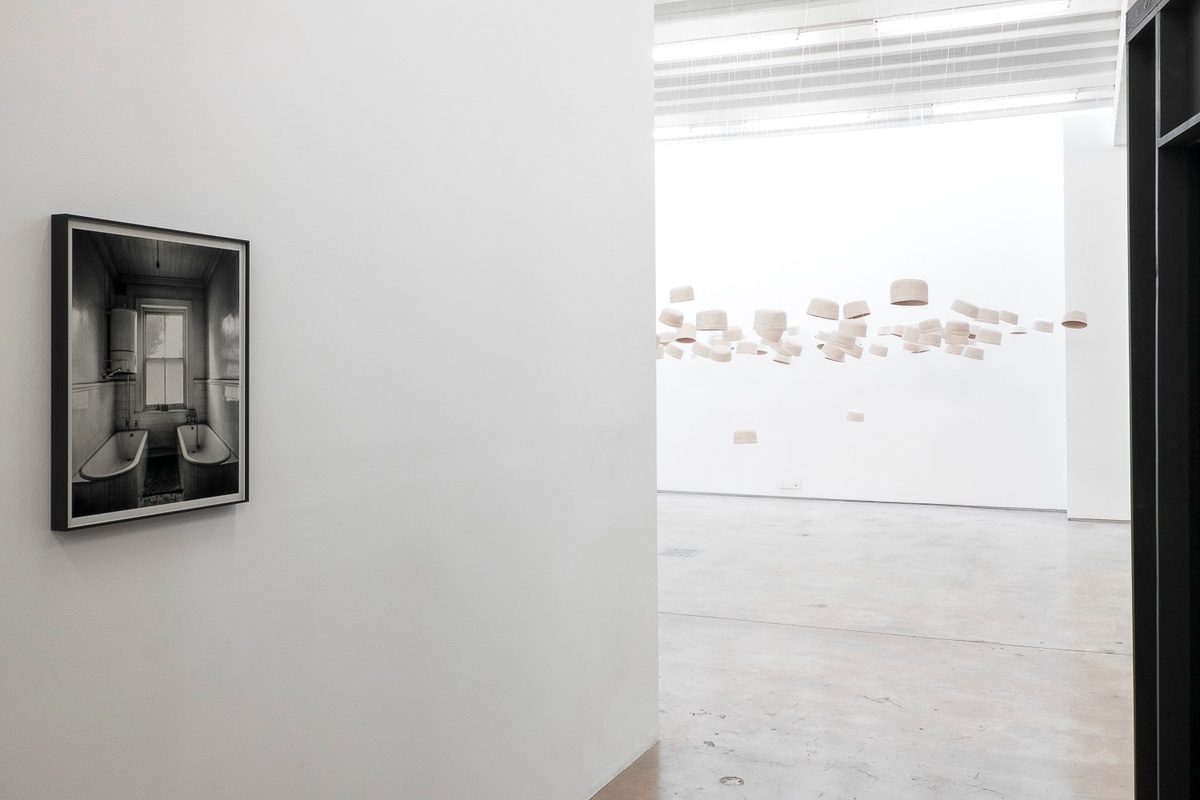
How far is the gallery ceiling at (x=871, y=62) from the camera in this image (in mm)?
7793

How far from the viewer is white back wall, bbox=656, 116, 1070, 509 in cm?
1080

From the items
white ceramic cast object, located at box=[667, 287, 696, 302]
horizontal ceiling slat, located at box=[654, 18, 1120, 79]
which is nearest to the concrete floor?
white ceramic cast object, located at box=[667, 287, 696, 302]

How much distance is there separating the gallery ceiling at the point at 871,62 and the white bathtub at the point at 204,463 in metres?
6.90

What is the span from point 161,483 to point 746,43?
8037 millimetres

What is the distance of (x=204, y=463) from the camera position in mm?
1868

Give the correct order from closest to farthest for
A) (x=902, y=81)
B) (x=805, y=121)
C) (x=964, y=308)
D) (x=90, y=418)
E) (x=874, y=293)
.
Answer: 1. (x=90, y=418)
2. (x=964, y=308)
3. (x=902, y=81)
4. (x=874, y=293)
5. (x=805, y=121)

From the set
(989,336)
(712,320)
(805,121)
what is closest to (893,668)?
(712,320)

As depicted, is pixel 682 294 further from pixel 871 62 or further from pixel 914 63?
pixel 914 63

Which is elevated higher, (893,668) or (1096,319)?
(1096,319)

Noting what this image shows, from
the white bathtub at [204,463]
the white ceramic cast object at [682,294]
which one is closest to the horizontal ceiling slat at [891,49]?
the white ceramic cast object at [682,294]

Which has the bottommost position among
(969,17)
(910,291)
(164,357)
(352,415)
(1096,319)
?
(352,415)

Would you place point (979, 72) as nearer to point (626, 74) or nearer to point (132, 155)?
point (626, 74)

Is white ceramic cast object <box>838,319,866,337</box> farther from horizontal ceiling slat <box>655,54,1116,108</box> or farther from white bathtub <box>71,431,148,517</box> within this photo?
white bathtub <box>71,431,148,517</box>

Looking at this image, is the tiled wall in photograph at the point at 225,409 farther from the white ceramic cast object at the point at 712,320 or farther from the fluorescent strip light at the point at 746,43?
the fluorescent strip light at the point at 746,43
